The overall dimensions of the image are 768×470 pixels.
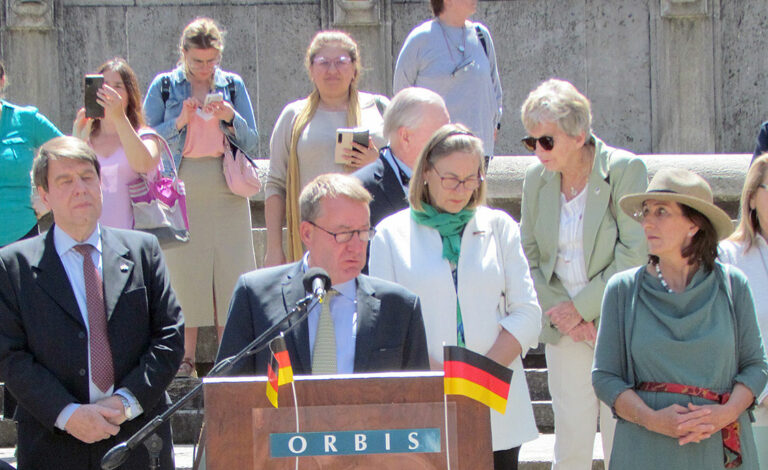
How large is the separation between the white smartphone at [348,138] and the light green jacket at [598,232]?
105cm

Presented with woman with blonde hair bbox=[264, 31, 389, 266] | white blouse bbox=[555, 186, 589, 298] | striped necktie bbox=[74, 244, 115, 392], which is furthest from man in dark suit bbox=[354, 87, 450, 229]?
striped necktie bbox=[74, 244, 115, 392]

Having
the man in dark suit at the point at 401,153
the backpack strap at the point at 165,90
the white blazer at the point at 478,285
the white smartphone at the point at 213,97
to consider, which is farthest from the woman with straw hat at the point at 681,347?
the backpack strap at the point at 165,90

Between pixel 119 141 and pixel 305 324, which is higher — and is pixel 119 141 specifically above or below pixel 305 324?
above

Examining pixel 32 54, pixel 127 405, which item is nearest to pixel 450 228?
pixel 127 405

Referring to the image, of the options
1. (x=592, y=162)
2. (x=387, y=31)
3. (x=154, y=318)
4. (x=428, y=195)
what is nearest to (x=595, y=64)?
(x=387, y=31)

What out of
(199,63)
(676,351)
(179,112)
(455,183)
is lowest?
(676,351)

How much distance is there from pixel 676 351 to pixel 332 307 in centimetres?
124

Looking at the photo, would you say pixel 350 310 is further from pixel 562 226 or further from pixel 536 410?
pixel 536 410

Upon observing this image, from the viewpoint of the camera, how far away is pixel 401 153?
17.2 ft

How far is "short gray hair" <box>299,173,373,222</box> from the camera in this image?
12.6 ft

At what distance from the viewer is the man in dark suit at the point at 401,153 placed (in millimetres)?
5207

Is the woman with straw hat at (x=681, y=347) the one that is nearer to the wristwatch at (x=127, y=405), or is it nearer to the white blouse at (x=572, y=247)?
the white blouse at (x=572, y=247)

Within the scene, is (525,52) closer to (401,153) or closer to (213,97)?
(213,97)

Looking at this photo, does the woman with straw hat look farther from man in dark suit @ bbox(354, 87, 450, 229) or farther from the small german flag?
the small german flag
